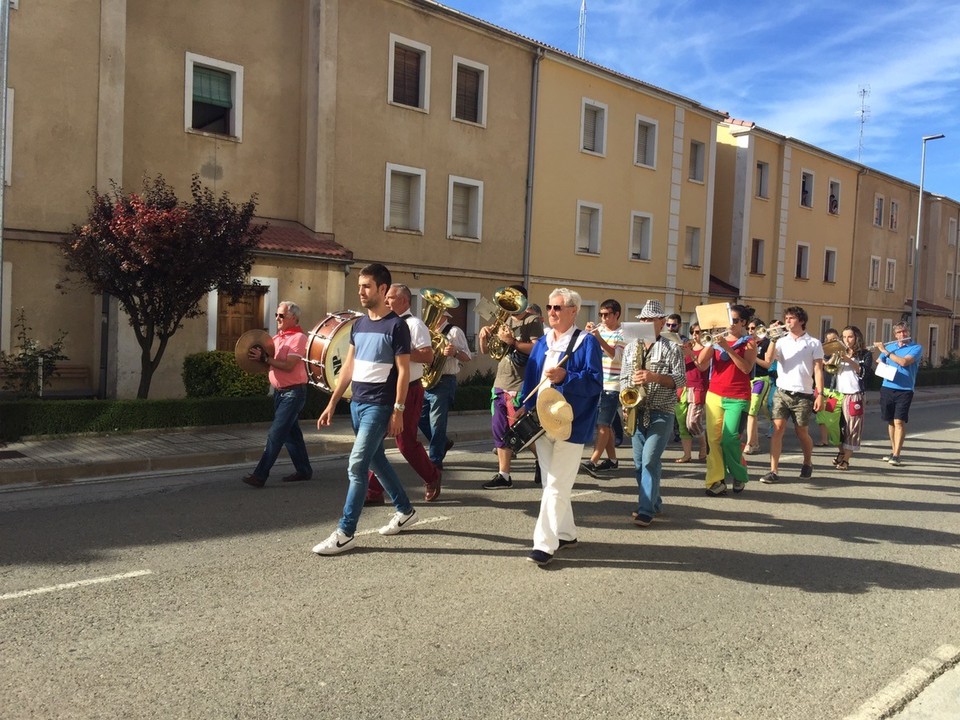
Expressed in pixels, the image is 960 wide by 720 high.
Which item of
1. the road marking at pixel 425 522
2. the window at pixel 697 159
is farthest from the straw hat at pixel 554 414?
the window at pixel 697 159

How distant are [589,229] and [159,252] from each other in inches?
600

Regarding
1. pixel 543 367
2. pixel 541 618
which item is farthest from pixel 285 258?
pixel 541 618

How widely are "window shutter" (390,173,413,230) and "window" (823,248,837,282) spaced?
22.9 meters

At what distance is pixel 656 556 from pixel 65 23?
13.8m

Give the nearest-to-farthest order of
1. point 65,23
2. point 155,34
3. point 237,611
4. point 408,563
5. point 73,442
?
point 237,611 → point 408,563 → point 73,442 → point 65,23 → point 155,34

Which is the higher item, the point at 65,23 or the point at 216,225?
the point at 65,23

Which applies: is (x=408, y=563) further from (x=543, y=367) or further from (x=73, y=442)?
(x=73, y=442)

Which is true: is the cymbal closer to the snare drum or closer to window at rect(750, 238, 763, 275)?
the snare drum

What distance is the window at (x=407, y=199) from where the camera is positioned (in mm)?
19344

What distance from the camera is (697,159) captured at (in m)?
28.0

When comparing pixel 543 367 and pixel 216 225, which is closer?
pixel 543 367

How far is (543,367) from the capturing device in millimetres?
5805

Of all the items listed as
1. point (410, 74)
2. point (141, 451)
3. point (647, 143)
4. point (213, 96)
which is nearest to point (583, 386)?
point (141, 451)

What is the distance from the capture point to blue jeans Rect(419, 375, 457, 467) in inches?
327
